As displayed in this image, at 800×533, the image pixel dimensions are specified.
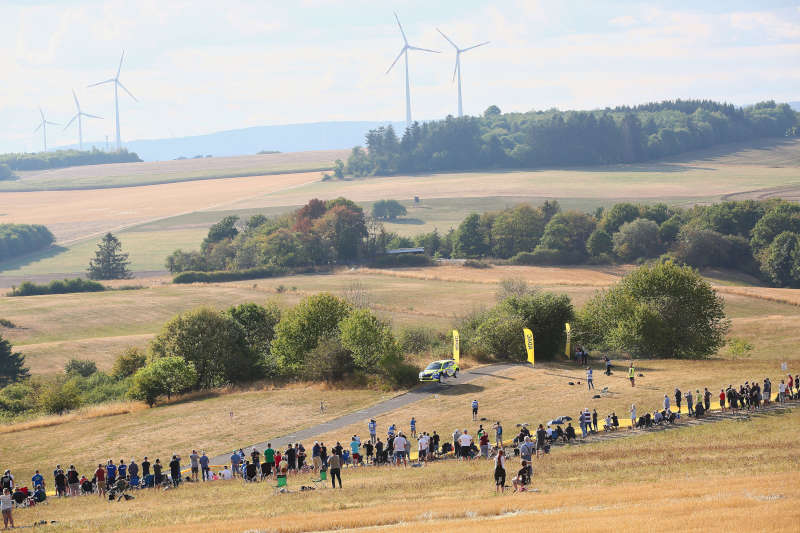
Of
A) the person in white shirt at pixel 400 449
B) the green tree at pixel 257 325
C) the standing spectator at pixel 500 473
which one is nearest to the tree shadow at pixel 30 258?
the green tree at pixel 257 325

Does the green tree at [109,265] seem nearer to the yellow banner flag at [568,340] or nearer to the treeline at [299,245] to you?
the treeline at [299,245]

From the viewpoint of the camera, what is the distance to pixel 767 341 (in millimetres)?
75625

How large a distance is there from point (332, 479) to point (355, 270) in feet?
343

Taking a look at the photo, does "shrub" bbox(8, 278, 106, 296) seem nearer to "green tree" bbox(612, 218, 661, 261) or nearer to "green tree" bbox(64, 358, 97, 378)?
"green tree" bbox(64, 358, 97, 378)

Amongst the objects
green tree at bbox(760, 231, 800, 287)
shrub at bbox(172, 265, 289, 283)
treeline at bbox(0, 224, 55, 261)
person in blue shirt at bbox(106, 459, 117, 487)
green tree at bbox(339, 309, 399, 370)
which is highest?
treeline at bbox(0, 224, 55, 261)

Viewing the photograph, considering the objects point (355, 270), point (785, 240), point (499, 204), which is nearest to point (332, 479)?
point (355, 270)

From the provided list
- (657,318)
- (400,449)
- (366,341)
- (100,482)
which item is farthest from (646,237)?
(100,482)

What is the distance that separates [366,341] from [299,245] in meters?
84.0

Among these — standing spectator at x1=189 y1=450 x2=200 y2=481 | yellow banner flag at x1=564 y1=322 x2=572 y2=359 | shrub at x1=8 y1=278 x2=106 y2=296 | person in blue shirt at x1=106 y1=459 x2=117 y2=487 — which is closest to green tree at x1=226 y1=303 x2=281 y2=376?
yellow banner flag at x1=564 y1=322 x2=572 y2=359

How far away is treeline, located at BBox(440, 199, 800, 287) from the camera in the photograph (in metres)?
136

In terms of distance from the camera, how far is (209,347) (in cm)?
6706

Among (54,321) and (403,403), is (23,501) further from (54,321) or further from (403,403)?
(54,321)

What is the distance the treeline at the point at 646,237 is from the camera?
445 ft

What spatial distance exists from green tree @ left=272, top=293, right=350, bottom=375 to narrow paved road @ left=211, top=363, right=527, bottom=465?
1105cm
